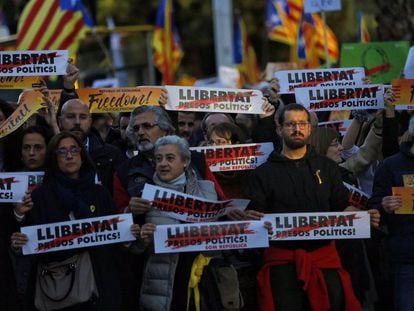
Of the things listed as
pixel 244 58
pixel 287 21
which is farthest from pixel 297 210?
pixel 244 58

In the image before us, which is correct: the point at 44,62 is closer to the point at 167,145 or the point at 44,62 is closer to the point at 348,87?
the point at 167,145

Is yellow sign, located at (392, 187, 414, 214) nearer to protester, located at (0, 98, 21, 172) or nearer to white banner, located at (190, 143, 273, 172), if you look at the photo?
white banner, located at (190, 143, 273, 172)

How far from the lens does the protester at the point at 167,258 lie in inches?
300

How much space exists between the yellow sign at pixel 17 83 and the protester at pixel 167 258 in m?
1.52

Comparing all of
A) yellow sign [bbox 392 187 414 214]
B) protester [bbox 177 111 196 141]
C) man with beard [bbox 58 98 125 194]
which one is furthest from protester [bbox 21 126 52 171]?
yellow sign [bbox 392 187 414 214]

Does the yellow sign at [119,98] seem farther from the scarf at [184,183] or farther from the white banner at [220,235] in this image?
the white banner at [220,235]

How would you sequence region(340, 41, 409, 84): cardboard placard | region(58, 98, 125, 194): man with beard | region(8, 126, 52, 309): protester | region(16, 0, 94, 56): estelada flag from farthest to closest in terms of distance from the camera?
region(16, 0, 94, 56): estelada flag < region(340, 41, 409, 84): cardboard placard < region(58, 98, 125, 194): man with beard < region(8, 126, 52, 309): protester

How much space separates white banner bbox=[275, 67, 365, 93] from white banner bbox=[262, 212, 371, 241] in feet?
5.30

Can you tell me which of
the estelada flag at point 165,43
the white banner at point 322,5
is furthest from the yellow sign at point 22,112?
the estelada flag at point 165,43

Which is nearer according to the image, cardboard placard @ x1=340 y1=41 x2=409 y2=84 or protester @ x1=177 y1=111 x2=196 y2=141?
protester @ x1=177 y1=111 x2=196 y2=141

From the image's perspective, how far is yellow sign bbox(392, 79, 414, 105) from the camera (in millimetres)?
8547

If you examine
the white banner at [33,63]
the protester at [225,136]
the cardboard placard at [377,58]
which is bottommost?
the protester at [225,136]

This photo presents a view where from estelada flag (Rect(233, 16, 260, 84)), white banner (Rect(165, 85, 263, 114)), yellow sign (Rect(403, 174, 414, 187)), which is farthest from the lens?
estelada flag (Rect(233, 16, 260, 84))

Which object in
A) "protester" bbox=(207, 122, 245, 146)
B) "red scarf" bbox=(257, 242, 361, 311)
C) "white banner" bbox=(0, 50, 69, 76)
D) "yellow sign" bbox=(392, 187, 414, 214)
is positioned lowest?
"red scarf" bbox=(257, 242, 361, 311)
